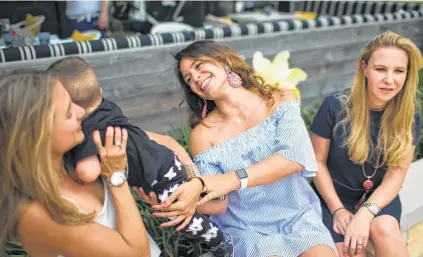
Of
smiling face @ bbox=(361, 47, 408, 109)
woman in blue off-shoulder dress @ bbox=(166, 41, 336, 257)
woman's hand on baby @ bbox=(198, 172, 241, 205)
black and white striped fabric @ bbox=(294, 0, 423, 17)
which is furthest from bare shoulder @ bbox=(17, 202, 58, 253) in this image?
black and white striped fabric @ bbox=(294, 0, 423, 17)

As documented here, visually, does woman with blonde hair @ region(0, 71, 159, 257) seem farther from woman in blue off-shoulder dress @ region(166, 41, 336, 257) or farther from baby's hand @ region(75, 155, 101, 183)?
woman in blue off-shoulder dress @ region(166, 41, 336, 257)

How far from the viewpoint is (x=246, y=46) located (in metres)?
3.82

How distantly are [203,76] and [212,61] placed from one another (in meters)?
0.07

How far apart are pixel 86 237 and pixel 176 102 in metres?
2.19

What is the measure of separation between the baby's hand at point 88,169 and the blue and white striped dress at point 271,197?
0.58 metres

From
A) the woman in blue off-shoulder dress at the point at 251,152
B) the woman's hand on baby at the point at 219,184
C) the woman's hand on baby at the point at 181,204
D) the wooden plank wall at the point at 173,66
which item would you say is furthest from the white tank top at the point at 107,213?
the wooden plank wall at the point at 173,66

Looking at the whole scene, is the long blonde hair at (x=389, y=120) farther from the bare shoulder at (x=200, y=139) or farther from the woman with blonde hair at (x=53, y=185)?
the woman with blonde hair at (x=53, y=185)

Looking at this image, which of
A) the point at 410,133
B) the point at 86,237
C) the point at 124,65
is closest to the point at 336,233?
the point at 410,133

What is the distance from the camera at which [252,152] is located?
2.04 meters

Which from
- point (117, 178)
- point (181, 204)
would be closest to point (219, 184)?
point (181, 204)

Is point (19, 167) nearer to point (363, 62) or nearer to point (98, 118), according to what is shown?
point (98, 118)

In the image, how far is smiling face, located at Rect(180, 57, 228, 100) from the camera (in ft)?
6.51

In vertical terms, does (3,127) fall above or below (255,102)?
above

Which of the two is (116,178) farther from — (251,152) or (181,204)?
(251,152)
